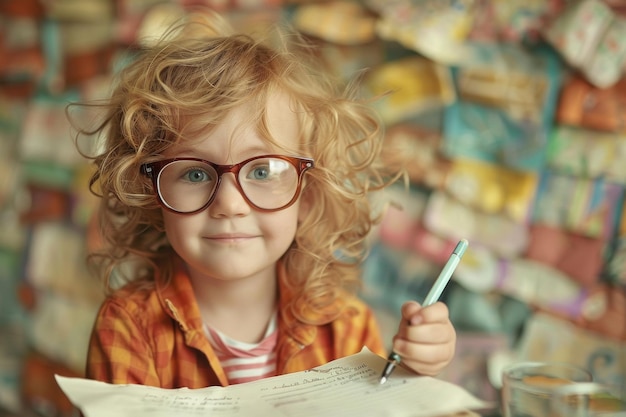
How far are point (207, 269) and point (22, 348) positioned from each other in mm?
1646

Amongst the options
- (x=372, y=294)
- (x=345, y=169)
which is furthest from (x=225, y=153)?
(x=372, y=294)

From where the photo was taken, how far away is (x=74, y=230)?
2184mm

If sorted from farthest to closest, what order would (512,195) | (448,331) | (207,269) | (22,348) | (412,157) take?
(22,348) < (412,157) < (512,195) < (207,269) < (448,331)

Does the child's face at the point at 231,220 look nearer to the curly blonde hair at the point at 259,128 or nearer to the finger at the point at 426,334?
the curly blonde hair at the point at 259,128

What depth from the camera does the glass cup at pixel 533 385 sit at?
705 millimetres

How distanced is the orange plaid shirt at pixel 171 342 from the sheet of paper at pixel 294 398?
23 cm

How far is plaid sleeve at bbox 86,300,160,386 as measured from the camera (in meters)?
0.96

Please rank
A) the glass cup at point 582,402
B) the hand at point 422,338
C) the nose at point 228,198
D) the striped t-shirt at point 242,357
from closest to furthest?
the glass cup at point 582,402, the hand at point 422,338, the nose at point 228,198, the striped t-shirt at point 242,357

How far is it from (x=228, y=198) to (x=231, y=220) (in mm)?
32

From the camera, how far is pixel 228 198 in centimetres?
91

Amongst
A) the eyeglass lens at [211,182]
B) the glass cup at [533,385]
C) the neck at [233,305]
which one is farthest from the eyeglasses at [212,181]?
the glass cup at [533,385]

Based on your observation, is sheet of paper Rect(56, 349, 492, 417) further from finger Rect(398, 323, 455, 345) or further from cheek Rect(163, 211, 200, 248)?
cheek Rect(163, 211, 200, 248)

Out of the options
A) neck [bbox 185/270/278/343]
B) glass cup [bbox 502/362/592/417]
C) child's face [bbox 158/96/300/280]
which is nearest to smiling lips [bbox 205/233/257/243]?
child's face [bbox 158/96/300/280]

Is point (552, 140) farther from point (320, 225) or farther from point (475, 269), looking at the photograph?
point (320, 225)
